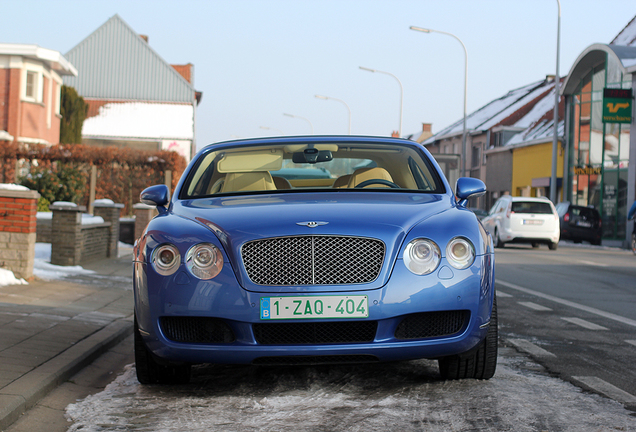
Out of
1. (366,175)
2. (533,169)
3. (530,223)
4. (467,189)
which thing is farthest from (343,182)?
(533,169)

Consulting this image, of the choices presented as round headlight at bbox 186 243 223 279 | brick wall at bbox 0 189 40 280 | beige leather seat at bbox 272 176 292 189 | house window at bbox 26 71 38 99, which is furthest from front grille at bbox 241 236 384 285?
house window at bbox 26 71 38 99

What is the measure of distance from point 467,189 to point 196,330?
7.15 ft

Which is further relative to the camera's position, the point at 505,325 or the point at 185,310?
the point at 505,325

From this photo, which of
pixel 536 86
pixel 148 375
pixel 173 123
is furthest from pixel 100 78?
pixel 148 375

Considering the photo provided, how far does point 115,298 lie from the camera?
9.40 meters

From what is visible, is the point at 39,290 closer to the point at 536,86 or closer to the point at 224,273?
the point at 224,273

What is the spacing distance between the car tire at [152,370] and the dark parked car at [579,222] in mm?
27891

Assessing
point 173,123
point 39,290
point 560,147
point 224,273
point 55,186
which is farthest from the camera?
point 173,123

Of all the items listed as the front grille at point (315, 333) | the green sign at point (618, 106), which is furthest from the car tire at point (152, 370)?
the green sign at point (618, 106)

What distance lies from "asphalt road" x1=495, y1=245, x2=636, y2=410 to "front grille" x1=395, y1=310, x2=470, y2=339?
3.20 ft

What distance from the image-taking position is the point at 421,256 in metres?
4.47

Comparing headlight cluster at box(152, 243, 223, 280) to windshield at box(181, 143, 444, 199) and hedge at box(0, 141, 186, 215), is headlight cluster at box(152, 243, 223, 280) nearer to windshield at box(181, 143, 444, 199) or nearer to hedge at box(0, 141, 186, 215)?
windshield at box(181, 143, 444, 199)

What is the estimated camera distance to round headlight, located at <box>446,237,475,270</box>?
14.8ft

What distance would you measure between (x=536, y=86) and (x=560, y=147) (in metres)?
18.8
